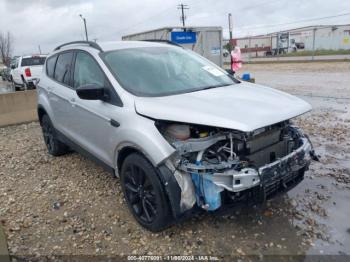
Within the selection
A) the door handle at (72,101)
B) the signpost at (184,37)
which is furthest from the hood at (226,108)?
the signpost at (184,37)

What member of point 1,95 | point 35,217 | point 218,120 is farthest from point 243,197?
point 1,95

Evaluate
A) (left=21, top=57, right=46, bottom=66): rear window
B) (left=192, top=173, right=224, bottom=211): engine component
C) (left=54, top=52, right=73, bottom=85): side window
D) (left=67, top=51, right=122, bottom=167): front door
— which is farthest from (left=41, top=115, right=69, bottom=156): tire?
(left=21, top=57, right=46, bottom=66): rear window

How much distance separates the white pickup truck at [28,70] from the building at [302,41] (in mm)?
32942

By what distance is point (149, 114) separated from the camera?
2.88m

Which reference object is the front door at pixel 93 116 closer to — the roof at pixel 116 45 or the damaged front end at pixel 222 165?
the roof at pixel 116 45

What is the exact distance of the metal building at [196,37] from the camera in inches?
406

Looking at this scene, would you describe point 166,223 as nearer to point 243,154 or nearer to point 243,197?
point 243,197

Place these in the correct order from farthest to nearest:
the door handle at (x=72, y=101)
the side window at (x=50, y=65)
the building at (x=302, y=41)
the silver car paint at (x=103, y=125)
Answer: the building at (x=302, y=41), the side window at (x=50, y=65), the door handle at (x=72, y=101), the silver car paint at (x=103, y=125)

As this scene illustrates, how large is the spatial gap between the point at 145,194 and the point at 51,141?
303 cm

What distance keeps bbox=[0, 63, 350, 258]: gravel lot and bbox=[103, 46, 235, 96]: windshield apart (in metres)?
1.41

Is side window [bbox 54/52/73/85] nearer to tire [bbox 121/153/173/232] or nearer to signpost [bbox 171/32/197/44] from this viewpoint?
tire [bbox 121/153/173/232]

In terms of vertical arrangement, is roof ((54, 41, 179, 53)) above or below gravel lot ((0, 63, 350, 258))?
above

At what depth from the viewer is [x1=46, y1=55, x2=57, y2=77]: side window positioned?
4.99 m

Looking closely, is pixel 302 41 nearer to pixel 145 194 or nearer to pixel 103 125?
pixel 103 125
